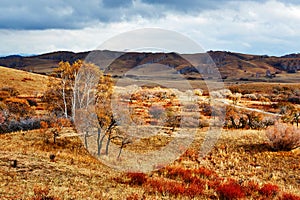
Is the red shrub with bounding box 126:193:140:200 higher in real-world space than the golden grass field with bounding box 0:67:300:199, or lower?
higher

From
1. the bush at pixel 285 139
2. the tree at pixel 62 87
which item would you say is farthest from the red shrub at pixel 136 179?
the tree at pixel 62 87

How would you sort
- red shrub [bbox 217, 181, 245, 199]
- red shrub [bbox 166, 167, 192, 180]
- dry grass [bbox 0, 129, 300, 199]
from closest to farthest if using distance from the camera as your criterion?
dry grass [bbox 0, 129, 300, 199] → red shrub [bbox 217, 181, 245, 199] → red shrub [bbox 166, 167, 192, 180]

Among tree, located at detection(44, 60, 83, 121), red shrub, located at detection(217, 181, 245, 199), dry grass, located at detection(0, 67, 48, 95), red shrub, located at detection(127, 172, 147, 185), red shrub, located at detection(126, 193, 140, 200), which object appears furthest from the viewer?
dry grass, located at detection(0, 67, 48, 95)

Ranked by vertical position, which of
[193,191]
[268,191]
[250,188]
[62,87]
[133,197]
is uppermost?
[62,87]

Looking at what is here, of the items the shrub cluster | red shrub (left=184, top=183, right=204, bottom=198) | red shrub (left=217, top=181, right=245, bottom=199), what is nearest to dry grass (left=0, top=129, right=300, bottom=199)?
the shrub cluster

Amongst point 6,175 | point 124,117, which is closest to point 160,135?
point 124,117

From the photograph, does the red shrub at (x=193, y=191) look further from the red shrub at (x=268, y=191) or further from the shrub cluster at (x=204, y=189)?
the red shrub at (x=268, y=191)

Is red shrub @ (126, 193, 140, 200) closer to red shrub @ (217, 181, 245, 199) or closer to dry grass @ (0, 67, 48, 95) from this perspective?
red shrub @ (217, 181, 245, 199)

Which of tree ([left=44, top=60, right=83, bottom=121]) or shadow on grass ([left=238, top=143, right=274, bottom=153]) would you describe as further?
tree ([left=44, top=60, right=83, bottom=121])

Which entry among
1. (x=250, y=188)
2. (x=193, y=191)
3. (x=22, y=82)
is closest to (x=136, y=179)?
(x=193, y=191)

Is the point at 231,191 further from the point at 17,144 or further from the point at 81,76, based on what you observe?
the point at 81,76

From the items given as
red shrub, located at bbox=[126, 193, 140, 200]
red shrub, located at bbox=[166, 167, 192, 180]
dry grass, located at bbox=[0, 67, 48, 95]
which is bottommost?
red shrub, located at bbox=[166, 167, 192, 180]

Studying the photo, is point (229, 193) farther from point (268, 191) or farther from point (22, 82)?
point (22, 82)

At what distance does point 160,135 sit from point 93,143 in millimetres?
6498
